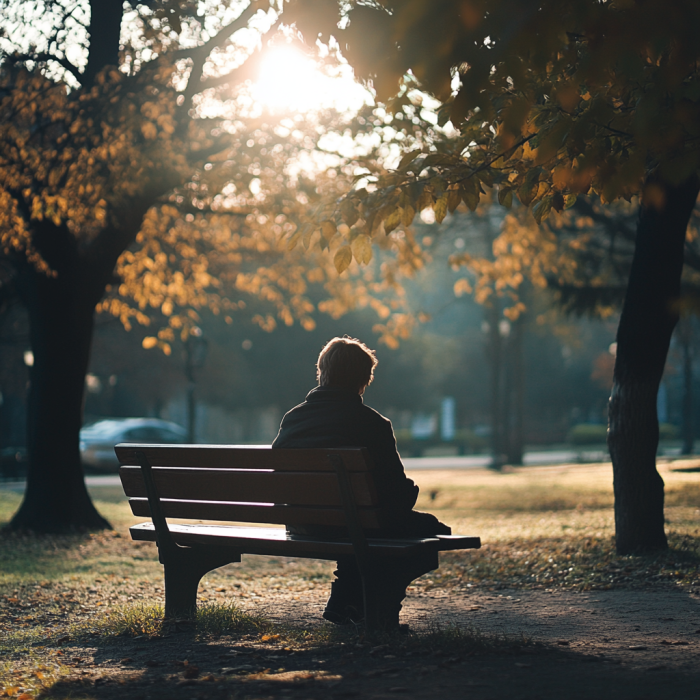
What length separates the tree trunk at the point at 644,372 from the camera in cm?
750

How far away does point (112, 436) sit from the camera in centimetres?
2959

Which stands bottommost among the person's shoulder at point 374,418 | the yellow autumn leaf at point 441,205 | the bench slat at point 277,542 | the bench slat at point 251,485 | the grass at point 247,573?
the grass at point 247,573

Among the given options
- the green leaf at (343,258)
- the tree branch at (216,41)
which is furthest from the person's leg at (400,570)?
the tree branch at (216,41)

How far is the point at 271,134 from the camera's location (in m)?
12.5

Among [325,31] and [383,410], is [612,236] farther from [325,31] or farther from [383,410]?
[383,410]

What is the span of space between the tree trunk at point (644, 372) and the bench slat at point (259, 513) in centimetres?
376

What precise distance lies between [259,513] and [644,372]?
402cm

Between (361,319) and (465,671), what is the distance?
146 ft

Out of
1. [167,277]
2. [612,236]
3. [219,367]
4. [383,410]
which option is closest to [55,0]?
[167,277]

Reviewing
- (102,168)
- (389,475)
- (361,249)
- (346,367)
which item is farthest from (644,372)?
(102,168)

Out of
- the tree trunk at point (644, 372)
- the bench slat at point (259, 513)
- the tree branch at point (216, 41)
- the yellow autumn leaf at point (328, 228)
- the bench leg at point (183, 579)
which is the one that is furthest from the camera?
the tree branch at point (216, 41)

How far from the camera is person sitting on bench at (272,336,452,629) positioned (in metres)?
4.79

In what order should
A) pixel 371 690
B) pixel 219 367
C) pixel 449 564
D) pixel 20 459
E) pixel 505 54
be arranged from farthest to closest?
pixel 219 367
pixel 20 459
pixel 449 564
pixel 371 690
pixel 505 54

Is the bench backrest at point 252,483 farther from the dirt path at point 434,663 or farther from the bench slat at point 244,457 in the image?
the dirt path at point 434,663
